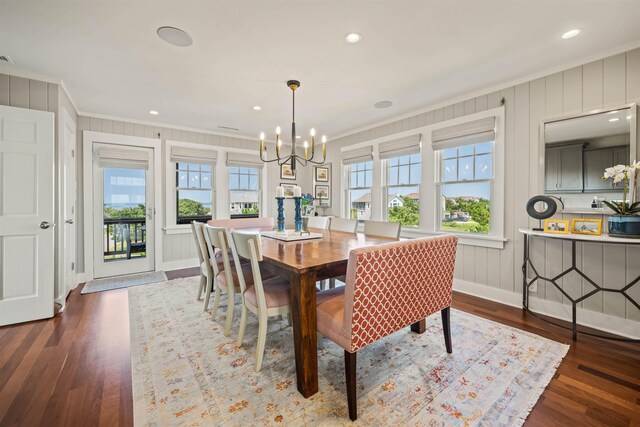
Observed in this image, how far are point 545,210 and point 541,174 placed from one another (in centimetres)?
39

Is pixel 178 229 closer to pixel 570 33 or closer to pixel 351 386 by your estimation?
pixel 351 386

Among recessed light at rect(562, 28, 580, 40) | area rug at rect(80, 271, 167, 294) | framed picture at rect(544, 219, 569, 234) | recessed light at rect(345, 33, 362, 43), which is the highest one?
recessed light at rect(562, 28, 580, 40)

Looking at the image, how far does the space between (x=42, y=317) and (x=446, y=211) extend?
4.77 metres

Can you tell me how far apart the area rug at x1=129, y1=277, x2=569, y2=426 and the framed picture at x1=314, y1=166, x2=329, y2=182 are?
3.58 meters

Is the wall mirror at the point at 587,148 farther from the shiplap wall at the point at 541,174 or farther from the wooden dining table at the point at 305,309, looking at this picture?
the wooden dining table at the point at 305,309

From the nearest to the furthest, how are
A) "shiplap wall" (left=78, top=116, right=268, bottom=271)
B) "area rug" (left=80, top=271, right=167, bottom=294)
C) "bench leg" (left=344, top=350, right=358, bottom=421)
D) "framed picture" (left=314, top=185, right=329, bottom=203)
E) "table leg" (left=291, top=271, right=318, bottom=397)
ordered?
"bench leg" (left=344, top=350, right=358, bottom=421) → "table leg" (left=291, top=271, right=318, bottom=397) → "area rug" (left=80, top=271, right=167, bottom=294) → "shiplap wall" (left=78, top=116, right=268, bottom=271) → "framed picture" (left=314, top=185, right=329, bottom=203)

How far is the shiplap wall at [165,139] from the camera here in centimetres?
→ 401

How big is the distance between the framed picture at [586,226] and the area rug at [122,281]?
192 inches

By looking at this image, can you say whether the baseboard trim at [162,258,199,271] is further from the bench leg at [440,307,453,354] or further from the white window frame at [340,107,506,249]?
the bench leg at [440,307,453,354]

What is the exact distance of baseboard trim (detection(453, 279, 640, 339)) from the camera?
2.38 meters

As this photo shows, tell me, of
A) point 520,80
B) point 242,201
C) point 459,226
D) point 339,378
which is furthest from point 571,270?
point 242,201

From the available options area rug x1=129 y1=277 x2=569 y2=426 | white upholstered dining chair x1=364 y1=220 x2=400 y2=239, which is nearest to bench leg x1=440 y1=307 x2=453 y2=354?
area rug x1=129 y1=277 x2=569 y2=426

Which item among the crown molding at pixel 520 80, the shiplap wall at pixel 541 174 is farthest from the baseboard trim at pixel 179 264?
the shiplap wall at pixel 541 174

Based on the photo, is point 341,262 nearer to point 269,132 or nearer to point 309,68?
point 309,68
